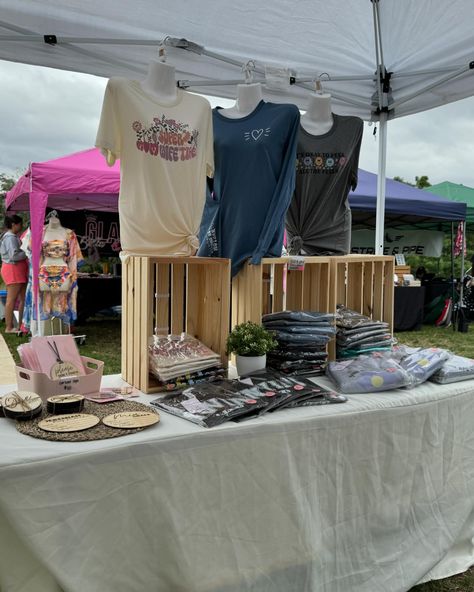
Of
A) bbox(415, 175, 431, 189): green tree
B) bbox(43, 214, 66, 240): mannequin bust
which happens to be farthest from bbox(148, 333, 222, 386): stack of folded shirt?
bbox(415, 175, 431, 189): green tree

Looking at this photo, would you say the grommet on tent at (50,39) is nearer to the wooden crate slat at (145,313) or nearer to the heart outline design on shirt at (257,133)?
the heart outline design on shirt at (257,133)

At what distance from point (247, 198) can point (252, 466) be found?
3.21 ft

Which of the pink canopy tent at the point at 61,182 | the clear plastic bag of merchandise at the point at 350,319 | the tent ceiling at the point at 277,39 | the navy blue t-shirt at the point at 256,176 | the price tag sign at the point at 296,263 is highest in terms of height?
the tent ceiling at the point at 277,39

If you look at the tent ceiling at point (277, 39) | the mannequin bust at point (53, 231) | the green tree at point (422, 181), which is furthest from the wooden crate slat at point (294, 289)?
the green tree at point (422, 181)

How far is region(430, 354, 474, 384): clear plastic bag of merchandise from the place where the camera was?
1.83 meters

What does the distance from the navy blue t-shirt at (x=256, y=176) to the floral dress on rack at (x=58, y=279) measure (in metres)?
3.55

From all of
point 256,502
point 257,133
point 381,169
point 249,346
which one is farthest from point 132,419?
point 381,169

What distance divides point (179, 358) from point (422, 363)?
2.91 feet

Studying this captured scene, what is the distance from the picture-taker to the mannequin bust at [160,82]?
1.76 m

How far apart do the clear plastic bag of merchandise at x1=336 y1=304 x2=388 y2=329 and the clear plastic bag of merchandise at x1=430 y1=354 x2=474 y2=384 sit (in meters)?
0.33

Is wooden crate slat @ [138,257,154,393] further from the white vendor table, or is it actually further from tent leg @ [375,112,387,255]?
tent leg @ [375,112,387,255]

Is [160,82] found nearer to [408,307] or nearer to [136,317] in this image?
[136,317]

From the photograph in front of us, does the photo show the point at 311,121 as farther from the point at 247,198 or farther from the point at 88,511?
the point at 88,511

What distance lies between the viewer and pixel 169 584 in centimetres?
125
